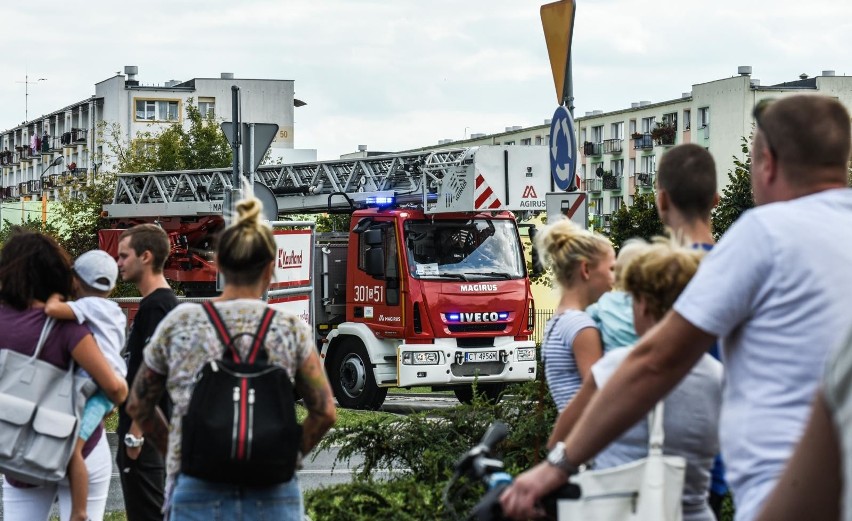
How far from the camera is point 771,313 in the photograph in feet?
8.78

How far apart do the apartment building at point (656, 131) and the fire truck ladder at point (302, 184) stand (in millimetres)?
52283

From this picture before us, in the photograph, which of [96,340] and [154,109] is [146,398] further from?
[154,109]

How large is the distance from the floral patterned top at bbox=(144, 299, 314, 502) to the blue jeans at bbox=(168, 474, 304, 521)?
0.11 m

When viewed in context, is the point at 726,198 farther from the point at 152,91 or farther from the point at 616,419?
the point at 152,91

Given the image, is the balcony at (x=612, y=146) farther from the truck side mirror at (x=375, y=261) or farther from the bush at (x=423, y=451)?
the bush at (x=423, y=451)

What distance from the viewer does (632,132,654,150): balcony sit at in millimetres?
96969

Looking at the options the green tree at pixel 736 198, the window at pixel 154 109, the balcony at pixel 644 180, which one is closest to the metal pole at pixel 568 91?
the green tree at pixel 736 198

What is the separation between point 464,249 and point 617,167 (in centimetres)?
8659

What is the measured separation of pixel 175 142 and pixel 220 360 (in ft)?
142

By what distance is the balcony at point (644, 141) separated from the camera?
318ft

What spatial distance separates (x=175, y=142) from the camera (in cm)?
4584

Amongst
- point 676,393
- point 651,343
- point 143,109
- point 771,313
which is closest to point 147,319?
point 676,393

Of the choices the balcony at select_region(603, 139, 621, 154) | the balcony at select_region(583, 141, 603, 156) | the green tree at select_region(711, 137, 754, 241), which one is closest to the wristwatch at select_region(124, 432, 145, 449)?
the green tree at select_region(711, 137, 754, 241)

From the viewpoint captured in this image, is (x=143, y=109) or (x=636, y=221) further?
(x=143, y=109)
